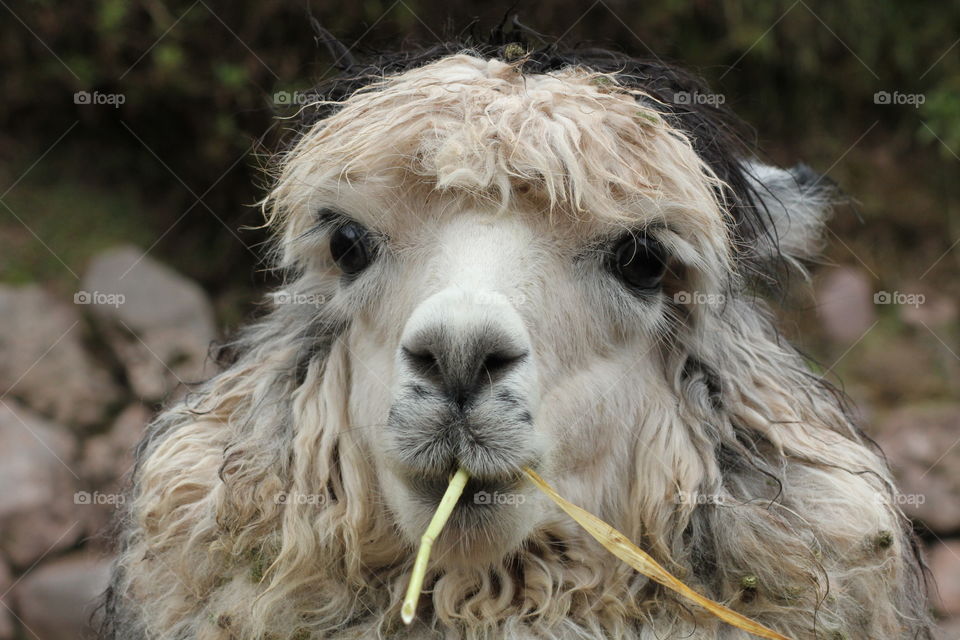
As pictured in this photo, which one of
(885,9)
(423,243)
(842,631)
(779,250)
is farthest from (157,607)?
(885,9)

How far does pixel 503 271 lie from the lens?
2.11 m

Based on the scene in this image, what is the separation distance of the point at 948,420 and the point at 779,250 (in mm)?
3097

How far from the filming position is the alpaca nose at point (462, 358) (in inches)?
75.9

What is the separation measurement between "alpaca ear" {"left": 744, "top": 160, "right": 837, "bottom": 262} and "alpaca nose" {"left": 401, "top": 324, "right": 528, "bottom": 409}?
0.98 meters

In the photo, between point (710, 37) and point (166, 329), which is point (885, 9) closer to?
point (710, 37)

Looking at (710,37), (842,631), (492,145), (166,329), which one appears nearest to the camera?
(492,145)

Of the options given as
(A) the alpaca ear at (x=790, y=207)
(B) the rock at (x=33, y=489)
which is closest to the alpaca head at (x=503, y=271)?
(A) the alpaca ear at (x=790, y=207)

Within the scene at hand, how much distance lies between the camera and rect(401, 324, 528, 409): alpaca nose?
1.93 metres

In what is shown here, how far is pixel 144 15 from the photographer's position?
534 cm

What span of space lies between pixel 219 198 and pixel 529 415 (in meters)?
3.97

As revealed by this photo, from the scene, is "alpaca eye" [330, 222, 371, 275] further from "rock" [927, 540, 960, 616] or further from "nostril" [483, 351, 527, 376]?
"rock" [927, 540, 960, 616]

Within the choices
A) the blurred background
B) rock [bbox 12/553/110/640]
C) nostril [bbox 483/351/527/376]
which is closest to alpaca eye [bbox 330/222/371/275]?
nostril [bbox 483/351/527/376]

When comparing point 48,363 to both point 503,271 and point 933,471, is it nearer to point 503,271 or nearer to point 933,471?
point 503,271

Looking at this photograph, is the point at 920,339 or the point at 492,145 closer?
the point at 492,145
